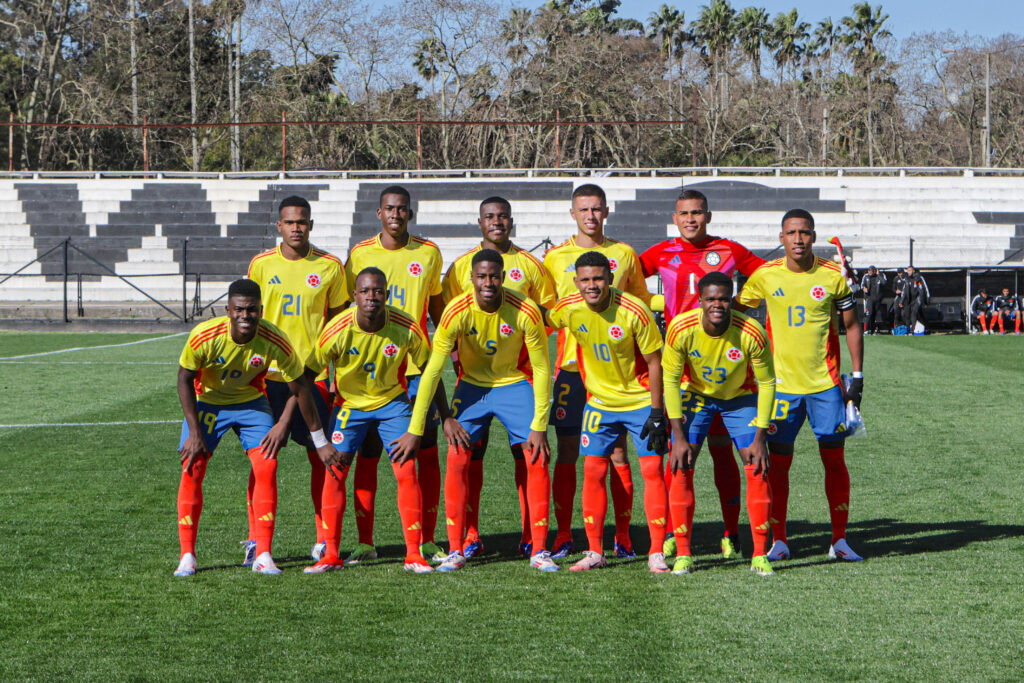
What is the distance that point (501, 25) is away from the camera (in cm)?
4516

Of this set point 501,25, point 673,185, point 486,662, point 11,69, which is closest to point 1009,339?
point 673,185

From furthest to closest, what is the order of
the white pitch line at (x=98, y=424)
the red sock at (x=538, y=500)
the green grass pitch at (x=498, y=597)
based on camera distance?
the white pitch line at (x=98, y=424), the red sock at (x=538, y=500), the green grass pitch at (x=498, y=597)

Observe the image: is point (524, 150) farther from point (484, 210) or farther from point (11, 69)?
point (484, 210)

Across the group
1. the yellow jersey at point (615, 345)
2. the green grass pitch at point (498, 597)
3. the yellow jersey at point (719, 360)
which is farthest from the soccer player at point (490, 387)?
the yellow jersey at point (719, 360)

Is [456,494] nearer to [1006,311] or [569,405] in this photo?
[569,405]

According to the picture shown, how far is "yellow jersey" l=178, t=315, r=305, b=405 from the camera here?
239 inches

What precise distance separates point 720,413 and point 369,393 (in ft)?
6.65

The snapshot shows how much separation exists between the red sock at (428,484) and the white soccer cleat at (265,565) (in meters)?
1.00

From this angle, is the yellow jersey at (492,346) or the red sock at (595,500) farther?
the red sock at (595,500)

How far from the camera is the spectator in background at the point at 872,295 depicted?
26.0 m

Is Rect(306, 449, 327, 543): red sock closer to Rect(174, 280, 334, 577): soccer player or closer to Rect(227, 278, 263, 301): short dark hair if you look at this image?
Rect(174, 280, 334, 577): soccer player

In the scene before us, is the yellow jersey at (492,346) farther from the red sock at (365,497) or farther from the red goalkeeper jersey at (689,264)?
the red goalkeeper jersey at (689,264)

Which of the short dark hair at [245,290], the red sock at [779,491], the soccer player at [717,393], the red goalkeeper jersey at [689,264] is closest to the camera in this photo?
the short dark hair at [245,290]

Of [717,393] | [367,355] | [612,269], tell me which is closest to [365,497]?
[367,355]
